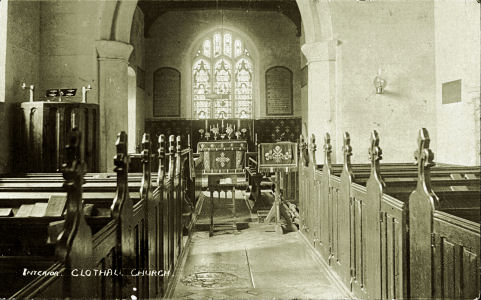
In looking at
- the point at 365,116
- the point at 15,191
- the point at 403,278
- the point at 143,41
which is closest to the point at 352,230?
the point at 403,278

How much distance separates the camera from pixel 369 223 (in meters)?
2.96

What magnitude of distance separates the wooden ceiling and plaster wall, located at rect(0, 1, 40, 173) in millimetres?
6418

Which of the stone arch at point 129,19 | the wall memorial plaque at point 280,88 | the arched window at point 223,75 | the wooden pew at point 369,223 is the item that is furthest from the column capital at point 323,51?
the arched window at point 223,75

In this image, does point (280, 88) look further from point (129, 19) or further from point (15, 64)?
point (15, 64)

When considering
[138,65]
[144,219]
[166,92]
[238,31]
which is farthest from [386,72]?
[166,92]

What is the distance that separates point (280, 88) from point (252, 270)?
1008 cm

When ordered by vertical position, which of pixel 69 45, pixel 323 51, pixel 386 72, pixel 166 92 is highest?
pixel 166 92

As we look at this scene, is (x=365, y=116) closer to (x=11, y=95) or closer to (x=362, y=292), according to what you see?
(x=362, y=292)

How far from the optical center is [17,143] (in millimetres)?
6102

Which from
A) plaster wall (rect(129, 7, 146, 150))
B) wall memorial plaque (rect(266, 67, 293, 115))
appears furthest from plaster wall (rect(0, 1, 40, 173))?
wall memorial plaque (rect(266, 67, 293, 115))

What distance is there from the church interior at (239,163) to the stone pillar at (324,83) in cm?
2

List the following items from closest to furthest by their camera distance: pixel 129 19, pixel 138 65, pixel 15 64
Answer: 1. pixel 15 64
2. pixel 129 19
3. pixel 138 65

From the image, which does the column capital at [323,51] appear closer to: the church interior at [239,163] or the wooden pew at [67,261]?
the church interior at [239,163]

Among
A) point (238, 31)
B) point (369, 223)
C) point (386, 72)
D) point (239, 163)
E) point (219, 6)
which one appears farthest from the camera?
point (238, 31)
